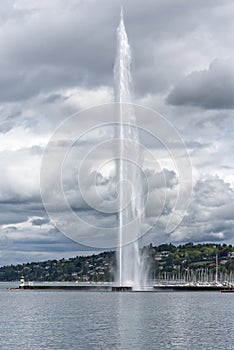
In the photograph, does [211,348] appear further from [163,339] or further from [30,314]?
[30,314]

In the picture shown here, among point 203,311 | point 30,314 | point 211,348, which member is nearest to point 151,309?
point 203,311

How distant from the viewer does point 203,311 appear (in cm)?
13062

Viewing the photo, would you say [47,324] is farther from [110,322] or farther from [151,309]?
[151,309]

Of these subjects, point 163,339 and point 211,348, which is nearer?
point 211,348

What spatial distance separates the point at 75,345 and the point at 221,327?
28813 mm

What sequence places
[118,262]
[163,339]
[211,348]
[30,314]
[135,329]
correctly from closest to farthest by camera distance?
[211,348] < [163,339] < [135,329] < [30,314] < [118,262]

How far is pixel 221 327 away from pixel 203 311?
32302 mm

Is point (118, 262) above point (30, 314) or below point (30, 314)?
above

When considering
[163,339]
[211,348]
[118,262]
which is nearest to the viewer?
[211,348]

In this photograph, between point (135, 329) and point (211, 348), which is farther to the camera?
point (135, 329)

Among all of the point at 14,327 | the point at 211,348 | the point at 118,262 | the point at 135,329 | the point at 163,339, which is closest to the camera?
the point at 211,348

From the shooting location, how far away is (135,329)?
94062 mm

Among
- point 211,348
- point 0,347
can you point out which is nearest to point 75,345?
point 0,347

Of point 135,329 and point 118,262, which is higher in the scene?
point 118,262
